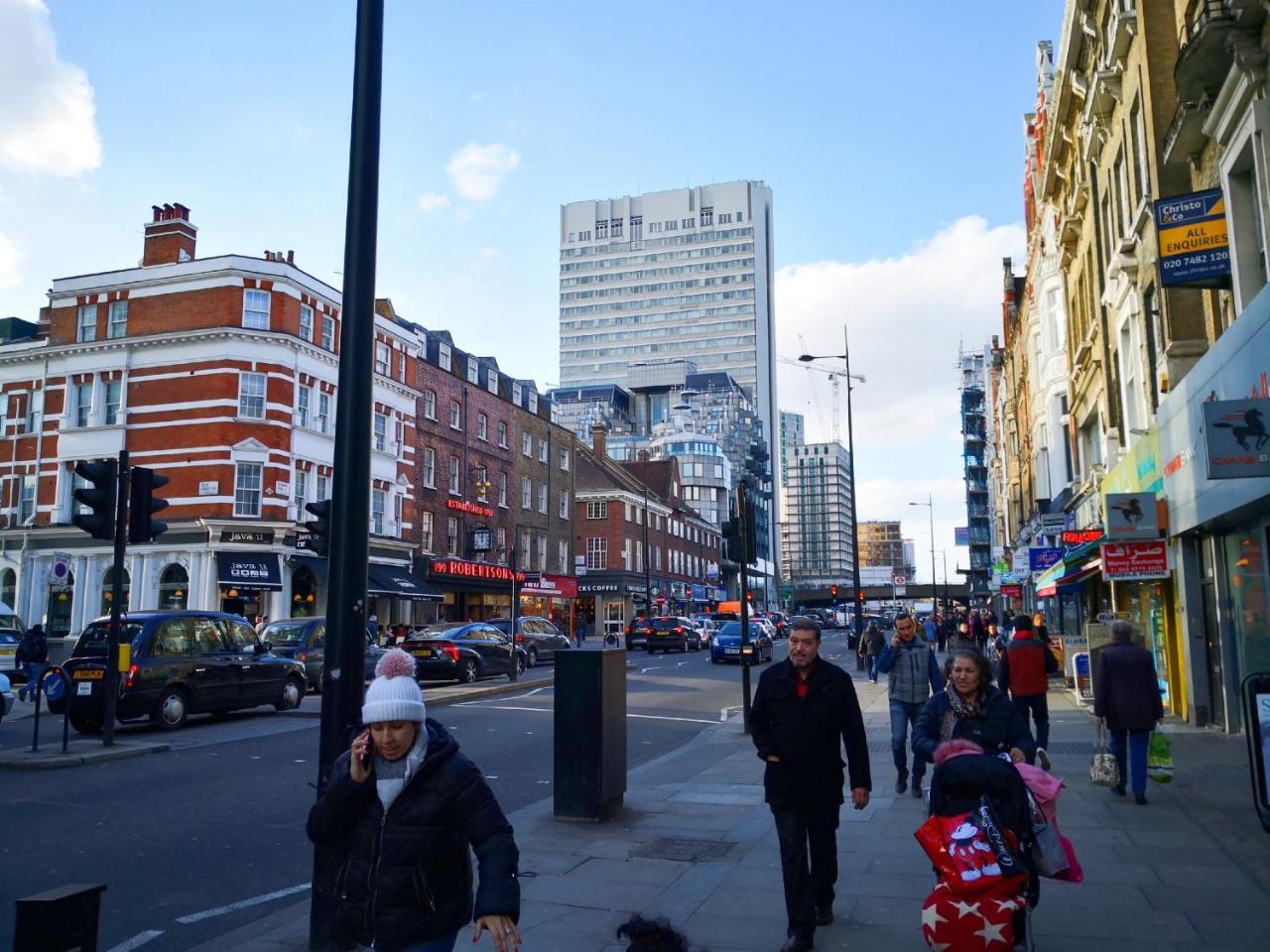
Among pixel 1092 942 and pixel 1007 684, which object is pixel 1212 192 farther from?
pixel 1092 942

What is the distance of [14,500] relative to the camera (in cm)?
3722

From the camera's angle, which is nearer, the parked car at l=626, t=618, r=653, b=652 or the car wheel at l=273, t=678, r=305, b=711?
the car wheel at l=273, t=678, r=305, b=711

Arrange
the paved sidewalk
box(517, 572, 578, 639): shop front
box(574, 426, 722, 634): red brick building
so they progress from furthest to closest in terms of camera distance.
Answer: box(574, 426, 722, 634): red brick building → box(517, 572, 578, 639): shop front → the paved sidewalk

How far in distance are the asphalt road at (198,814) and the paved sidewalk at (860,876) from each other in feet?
2.61

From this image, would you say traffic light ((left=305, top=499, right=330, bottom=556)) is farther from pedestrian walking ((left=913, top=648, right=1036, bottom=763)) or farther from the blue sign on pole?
the blue sign on pole

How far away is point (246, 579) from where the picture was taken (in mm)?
33562

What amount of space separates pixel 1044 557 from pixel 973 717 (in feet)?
64.6

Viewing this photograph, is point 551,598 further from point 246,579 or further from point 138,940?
point 138,940

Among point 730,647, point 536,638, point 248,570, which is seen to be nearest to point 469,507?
point 248,570

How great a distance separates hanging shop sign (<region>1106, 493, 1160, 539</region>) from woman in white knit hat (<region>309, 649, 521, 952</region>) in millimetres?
15108

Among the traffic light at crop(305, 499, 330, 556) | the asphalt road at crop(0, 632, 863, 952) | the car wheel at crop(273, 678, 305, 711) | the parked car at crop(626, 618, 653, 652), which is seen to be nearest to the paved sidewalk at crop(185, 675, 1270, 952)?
the asphalt road at crop(0, 632, 863, 952)

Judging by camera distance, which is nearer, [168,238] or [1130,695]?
[1130,695]

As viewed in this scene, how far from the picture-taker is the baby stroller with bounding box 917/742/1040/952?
4.55m

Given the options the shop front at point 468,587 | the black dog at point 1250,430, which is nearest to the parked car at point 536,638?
the shop front at point 468,587
